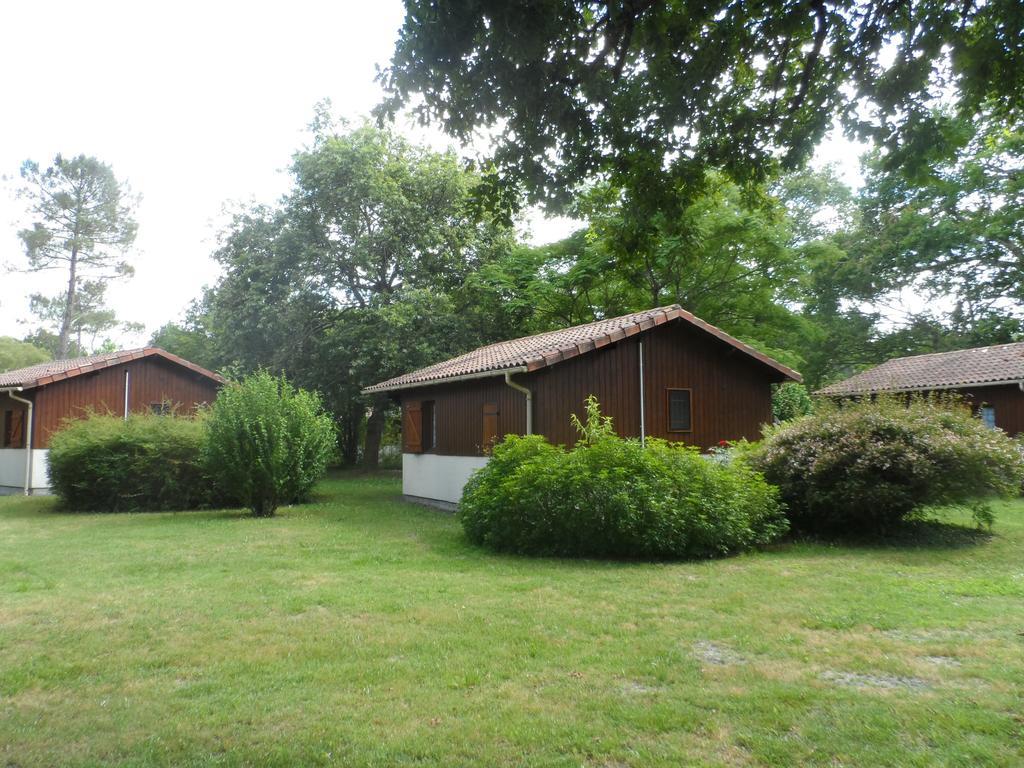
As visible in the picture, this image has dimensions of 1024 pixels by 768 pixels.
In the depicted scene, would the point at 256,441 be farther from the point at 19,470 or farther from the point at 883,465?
the point at 883,465

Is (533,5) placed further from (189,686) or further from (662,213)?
(189,686)

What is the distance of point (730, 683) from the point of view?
172 inches

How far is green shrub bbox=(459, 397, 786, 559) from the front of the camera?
8781 millimetres

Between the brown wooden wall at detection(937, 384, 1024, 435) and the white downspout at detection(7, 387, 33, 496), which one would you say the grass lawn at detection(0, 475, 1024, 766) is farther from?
the white downspout at detection(7, 387, 33, 496)

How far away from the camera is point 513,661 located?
15.9ft

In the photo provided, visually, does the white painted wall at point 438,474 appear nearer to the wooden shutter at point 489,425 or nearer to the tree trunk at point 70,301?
the wooden shutter at point 489,425

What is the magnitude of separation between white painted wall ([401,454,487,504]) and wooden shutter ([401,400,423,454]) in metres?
0.19

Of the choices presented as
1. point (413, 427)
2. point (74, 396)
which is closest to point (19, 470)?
point (74, 396)

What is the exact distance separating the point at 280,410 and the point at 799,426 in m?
9.45

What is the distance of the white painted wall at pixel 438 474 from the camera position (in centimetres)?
1471

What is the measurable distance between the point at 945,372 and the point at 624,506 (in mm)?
15340

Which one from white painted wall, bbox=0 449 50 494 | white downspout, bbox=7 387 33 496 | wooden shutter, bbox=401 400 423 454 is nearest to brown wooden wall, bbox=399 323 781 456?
wooden shutter, bbox=401 400 423 454

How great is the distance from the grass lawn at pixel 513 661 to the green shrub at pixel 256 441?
4979 mm

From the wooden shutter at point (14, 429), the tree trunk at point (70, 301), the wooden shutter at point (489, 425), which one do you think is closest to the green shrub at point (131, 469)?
the wooden shutter at point (14, 429)
